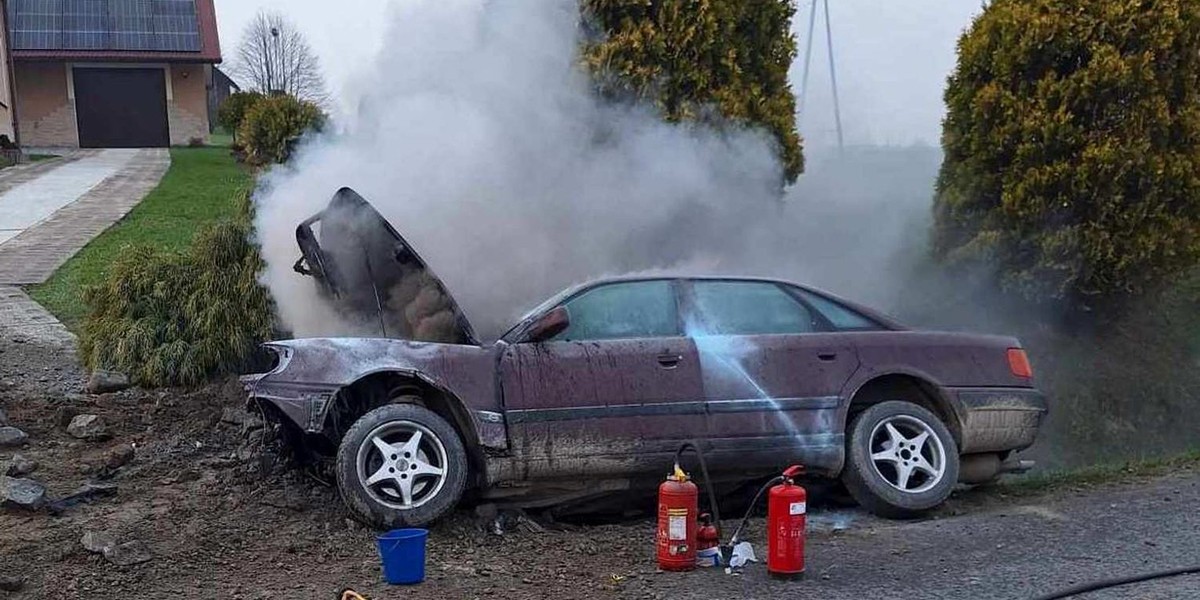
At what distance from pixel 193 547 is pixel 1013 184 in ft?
20.7

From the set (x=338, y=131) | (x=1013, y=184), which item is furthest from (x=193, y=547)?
(x=1013, y=184)

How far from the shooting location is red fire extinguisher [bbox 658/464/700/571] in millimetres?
5113

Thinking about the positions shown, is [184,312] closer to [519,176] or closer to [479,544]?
[519,176]

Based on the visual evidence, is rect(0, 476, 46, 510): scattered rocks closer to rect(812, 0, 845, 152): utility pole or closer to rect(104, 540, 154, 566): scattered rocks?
rect(104, 540, 154, 566): scattered rocks

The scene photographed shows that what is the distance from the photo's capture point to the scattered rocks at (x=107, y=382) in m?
8.41

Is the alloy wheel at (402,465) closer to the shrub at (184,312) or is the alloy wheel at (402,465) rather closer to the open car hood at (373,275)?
the open car hood at (373,275)

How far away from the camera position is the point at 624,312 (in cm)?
622

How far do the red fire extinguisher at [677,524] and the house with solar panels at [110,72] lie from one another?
2968 cm

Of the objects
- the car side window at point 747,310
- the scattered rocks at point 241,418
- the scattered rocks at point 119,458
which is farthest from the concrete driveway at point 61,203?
the car side window at point 747,310

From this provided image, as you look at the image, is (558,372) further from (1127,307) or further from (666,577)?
(1127,307)

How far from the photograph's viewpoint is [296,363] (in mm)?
5852

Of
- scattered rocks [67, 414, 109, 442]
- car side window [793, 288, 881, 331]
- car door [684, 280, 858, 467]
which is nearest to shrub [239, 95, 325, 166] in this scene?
scattered rocks [67, 414, 109, 442]

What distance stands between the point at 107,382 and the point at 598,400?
4.53m

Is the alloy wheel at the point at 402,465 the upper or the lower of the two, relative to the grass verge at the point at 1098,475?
upper
